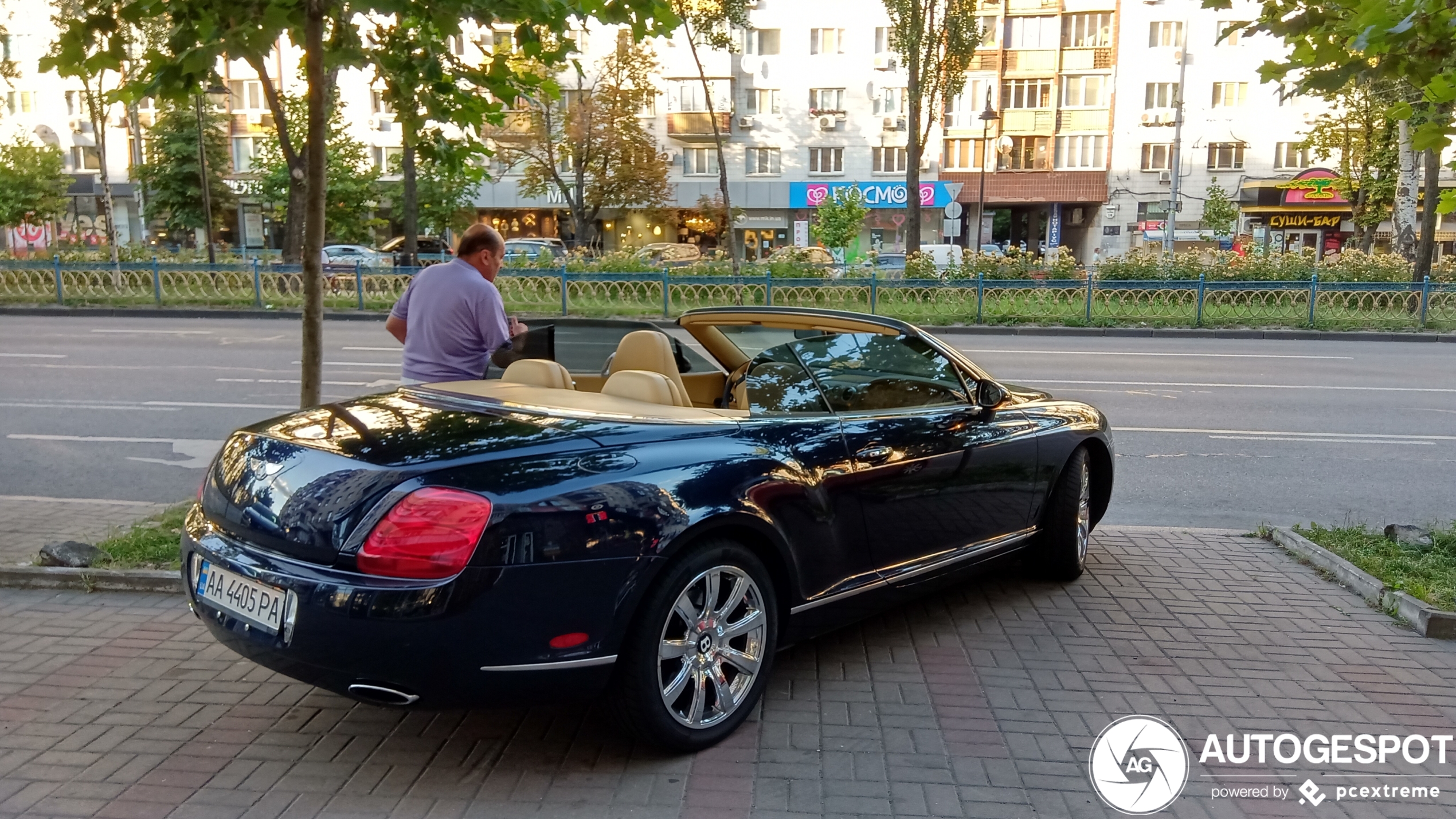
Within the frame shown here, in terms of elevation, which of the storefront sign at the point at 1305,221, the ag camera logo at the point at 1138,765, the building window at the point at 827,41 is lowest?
the ag camera logo at the point at 1138,765

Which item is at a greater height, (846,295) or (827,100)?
(827,100)

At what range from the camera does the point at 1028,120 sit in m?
49.9

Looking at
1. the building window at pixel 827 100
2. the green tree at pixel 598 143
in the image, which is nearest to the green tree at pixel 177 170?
the green tree at pixel 598 143

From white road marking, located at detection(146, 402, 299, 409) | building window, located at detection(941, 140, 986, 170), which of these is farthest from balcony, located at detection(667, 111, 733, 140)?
white road marking, located at detection(146, 402, 299, 409)

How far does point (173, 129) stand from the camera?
141 feet

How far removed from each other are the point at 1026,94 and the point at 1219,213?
422 inches

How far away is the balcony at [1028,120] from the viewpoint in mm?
49656

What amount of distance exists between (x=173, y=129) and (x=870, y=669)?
154ft

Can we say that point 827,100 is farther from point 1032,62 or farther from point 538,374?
point 538,374

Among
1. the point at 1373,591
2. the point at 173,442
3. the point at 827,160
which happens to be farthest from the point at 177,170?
the point at 1373,591

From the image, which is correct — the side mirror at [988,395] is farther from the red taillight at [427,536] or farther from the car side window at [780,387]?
the red taillight at [427,536]

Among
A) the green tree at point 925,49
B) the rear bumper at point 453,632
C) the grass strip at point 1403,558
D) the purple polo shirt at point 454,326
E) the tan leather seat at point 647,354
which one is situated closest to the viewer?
the rear bumper at point 453,632

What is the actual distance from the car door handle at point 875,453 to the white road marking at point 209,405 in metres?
8.40

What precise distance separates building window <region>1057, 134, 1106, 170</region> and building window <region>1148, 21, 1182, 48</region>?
4.56 meters
